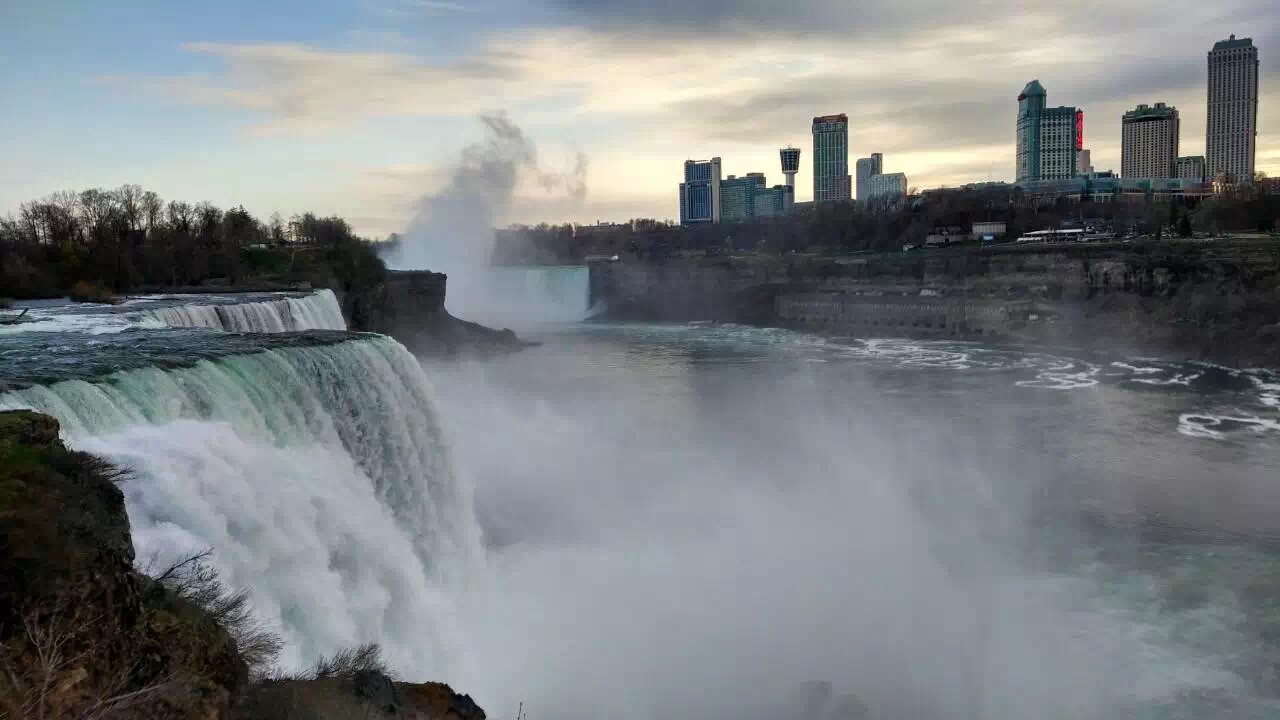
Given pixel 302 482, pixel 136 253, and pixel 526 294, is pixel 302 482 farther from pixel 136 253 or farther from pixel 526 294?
pixel 526 294

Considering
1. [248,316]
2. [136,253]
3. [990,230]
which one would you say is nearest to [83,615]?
[248,316]

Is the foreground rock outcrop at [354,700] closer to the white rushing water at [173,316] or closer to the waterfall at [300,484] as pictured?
the waterfall at [300,484]

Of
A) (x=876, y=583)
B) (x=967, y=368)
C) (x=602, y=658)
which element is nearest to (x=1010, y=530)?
(x=876, y=583)

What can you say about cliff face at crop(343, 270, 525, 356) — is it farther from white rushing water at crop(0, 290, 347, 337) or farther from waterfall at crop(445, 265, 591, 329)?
waterfall at crop(445, 265, 591, 329)

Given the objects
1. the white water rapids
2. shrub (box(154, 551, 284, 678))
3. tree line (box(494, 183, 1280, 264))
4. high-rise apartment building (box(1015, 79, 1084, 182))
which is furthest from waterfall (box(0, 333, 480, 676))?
high-rise apartment building (box(1015, 79, 1084, 182))

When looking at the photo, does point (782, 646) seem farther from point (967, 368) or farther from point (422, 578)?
point (967, 368)

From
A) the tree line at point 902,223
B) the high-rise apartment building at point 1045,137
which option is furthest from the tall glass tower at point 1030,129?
the tree line at point 902,223
